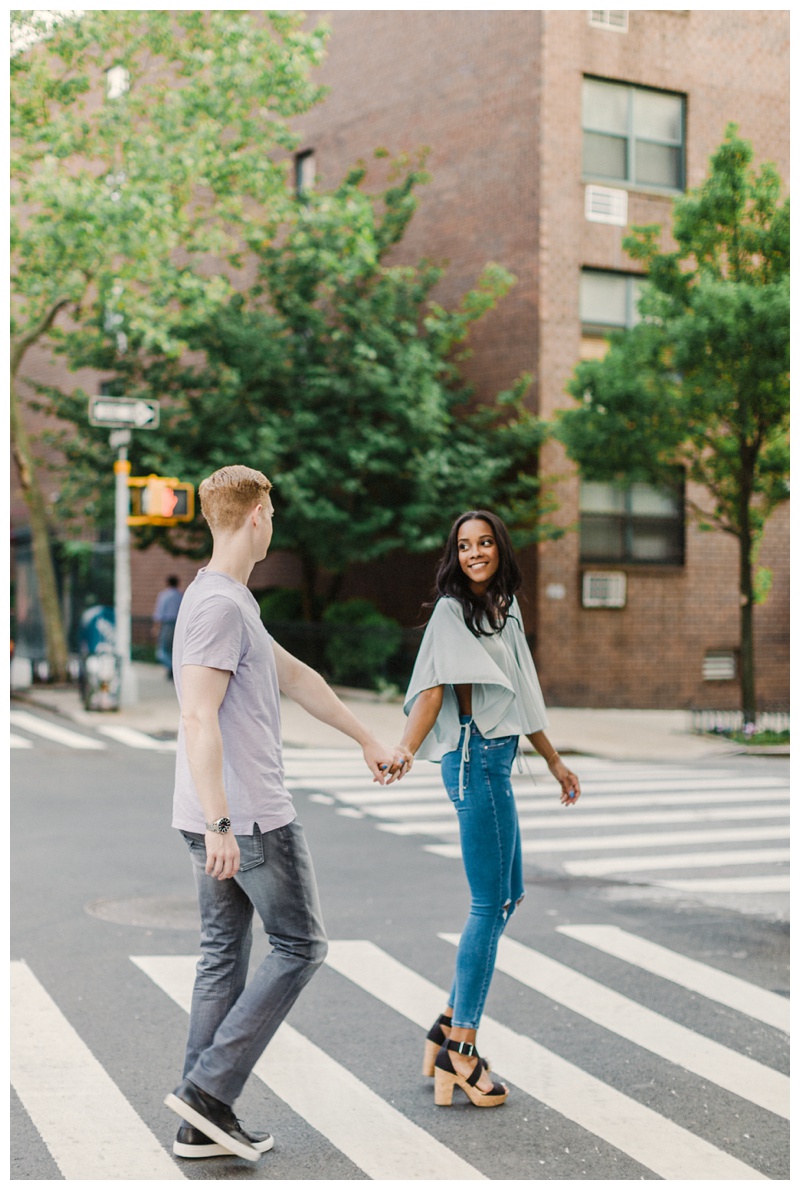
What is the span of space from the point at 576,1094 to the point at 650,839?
18.5 feet

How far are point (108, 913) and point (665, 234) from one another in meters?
18.2

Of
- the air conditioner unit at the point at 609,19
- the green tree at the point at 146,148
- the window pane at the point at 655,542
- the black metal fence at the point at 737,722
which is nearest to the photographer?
the black metal fence at the point at 737,722

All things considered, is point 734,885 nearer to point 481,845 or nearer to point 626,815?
point 626,815

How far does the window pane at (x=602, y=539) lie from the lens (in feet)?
72.7

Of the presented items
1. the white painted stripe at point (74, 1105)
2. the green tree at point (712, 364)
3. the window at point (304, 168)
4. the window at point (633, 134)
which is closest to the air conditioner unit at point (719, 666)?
the green tree at point (712, 364)

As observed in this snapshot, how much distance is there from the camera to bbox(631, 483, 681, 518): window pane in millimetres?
22469

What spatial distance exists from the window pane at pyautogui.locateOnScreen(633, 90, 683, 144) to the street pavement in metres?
14.1

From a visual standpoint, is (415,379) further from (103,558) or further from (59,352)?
(103,558)

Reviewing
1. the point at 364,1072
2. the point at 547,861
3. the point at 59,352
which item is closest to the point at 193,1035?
the point at 364,1072

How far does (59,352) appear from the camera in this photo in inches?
891

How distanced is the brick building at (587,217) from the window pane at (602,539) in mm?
33

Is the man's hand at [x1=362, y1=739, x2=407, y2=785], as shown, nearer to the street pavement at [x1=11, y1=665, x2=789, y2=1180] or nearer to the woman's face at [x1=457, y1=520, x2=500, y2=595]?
the woman's face at [x1=457, y1=520, x2=500, y2=595]

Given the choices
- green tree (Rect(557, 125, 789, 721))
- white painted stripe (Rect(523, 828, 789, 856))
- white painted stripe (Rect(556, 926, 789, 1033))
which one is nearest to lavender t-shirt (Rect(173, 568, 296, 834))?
white painted stripe (Rect(556, 926, 789, 1033))

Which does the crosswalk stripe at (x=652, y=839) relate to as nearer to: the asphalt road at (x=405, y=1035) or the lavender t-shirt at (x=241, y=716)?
the asphalt road at (x=405, y=1035)
